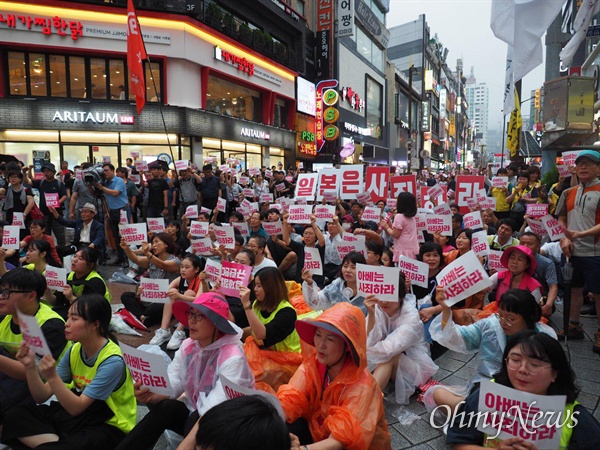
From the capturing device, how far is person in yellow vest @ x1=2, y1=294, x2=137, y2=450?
252 cm

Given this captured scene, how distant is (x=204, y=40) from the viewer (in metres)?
18.8

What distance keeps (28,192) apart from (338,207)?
6.04 metres

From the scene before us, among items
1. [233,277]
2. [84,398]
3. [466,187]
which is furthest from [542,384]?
[466,187]

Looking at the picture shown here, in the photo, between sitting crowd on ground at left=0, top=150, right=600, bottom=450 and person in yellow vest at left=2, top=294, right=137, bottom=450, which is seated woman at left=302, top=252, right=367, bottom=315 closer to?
sitting crowd on ground at left=0, top=150, right=600, bottom=450

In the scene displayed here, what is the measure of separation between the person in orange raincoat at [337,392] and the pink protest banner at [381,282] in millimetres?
1096

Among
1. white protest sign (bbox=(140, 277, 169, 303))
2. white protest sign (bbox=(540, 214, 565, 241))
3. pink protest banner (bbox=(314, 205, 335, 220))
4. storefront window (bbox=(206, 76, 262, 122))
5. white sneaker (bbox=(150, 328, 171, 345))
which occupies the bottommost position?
white sneaker (bbox=(150, 328, 171, 345))

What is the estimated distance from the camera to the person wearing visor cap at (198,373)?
2641 millimetres

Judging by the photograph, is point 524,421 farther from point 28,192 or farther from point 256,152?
point 256,152

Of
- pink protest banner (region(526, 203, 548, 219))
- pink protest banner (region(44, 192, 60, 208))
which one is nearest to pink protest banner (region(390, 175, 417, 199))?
pink protest banner (region(526, 203, 548, 219))

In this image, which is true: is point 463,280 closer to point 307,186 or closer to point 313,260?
point 313,260

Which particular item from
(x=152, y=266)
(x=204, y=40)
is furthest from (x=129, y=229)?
(x=204, y=40)

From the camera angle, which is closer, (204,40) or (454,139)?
(204,40)

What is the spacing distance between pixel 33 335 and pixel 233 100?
2115cm

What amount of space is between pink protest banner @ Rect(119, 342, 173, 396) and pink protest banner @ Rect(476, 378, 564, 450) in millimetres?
1827
